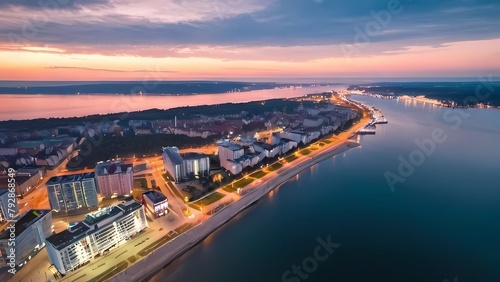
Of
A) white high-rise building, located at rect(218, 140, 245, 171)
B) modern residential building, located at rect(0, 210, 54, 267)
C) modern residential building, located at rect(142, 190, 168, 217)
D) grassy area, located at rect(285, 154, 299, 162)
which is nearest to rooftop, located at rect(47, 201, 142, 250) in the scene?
modern residential building, located at rect(142, 190, 168, 217)

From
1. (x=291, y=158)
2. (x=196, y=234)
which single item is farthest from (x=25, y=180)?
(x=291, y=158)

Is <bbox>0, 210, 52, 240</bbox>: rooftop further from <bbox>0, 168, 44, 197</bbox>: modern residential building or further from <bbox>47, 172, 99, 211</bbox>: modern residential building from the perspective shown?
<bbox>0, 168, 44, 197</bbox>: modern residential building

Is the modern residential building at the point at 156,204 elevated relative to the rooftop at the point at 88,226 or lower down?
lower down

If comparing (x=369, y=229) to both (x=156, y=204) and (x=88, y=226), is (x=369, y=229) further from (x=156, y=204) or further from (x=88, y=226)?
(x=88, y=226)

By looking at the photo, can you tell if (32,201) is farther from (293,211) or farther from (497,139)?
(497,139)

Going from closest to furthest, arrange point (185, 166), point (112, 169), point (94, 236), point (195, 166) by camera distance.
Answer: point (94, 236) → point (112, 169) → point (185, 166) → point (195, 166)

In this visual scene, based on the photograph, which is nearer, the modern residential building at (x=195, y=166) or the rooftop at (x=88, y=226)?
the rooftop at (x=88, y=226)

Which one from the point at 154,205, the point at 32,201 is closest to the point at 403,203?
the point at 154,205

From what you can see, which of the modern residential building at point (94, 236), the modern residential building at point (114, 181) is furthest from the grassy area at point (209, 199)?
the modern residential building at point (114, 181)

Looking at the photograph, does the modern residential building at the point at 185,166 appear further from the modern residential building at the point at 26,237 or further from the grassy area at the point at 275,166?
the modern residential building at the point at 26,237
